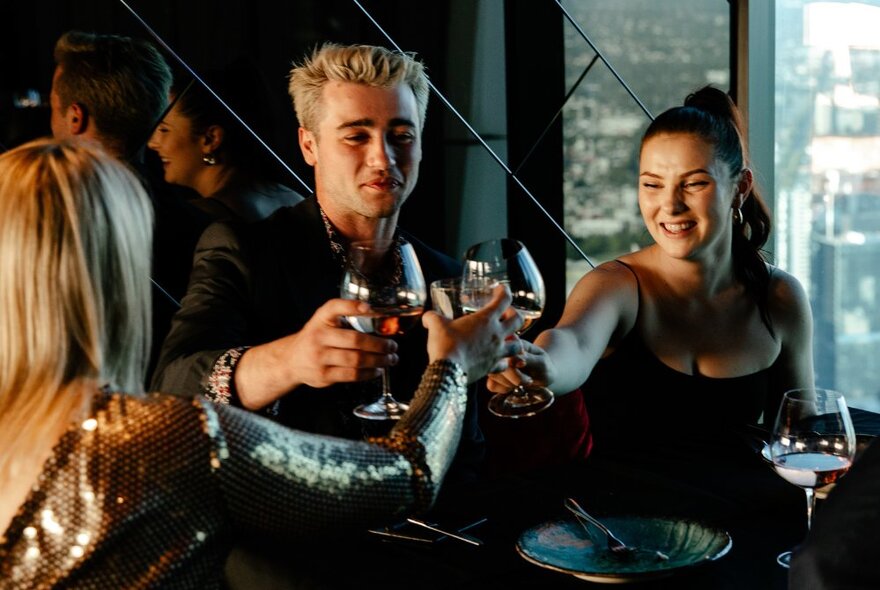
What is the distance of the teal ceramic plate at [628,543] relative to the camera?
1.37 metres

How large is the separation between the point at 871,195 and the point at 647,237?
1.31 meters

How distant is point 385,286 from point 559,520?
Result: 0.45 metres

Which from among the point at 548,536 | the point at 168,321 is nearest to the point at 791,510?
the point at 548,536

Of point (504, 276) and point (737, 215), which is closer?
point (504, 276)

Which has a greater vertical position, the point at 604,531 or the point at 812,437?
the point at 812,437

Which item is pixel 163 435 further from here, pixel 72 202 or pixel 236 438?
pixel 72 202

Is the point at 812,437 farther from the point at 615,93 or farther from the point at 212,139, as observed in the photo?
the point at 615,93

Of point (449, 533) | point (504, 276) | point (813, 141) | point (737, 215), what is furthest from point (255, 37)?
point (813, 141)

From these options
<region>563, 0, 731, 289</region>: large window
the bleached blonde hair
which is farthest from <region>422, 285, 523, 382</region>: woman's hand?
<region>563, 0, 731, 289</region>: large window

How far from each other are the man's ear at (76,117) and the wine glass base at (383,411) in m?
A: 1.31

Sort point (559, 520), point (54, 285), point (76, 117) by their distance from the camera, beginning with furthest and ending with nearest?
point (76, 117), point (559, 520), point (54, 285)

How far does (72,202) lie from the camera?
1.15 metres

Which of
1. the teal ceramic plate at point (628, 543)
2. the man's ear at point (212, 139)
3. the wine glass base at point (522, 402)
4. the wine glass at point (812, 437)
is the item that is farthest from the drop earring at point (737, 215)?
the man's ear at point (212, 139)

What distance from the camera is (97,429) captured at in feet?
3.76
